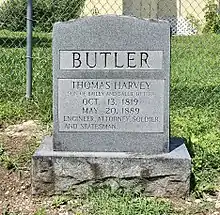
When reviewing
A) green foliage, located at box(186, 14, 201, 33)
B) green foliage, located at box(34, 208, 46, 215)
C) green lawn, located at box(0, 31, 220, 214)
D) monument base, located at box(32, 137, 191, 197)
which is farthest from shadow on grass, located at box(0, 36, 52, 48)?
green foliage, located at box(186, 14, 201, 33)

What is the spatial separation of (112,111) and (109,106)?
0.13ft

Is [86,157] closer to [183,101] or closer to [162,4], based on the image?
Result: [183,101]

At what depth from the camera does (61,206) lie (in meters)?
3.98

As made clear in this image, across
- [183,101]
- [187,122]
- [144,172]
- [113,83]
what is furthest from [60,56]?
[183,101]

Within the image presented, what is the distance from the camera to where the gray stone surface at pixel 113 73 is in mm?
4023

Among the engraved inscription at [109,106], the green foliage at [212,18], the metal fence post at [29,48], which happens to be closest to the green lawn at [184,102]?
the metal fence post at [29,48]

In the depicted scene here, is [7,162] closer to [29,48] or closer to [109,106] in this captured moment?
[109,106]

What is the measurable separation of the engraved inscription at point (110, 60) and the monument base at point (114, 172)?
2.01ft

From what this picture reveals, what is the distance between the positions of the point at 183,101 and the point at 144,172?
9.00 ft

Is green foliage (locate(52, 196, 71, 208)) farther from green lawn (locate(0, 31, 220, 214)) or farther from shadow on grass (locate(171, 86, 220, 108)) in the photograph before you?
shadow on grass (locate(171, 86, 220, 108))

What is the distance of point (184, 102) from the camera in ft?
21.8

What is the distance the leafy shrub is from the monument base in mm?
3744

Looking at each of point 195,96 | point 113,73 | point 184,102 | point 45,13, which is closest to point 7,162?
point 113,73

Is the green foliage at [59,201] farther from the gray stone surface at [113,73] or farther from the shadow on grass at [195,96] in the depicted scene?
the shadow on grass at [195,96]
